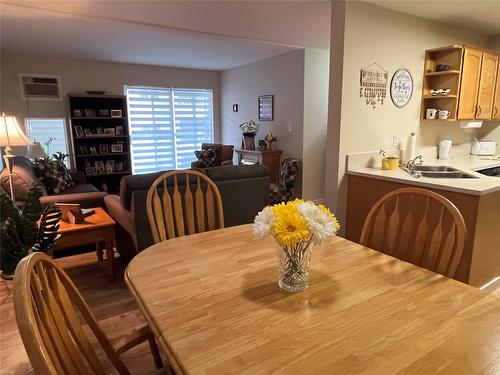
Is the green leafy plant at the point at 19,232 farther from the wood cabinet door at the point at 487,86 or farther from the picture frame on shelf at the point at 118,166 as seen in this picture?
the wood cabinet door at the point at 487,86

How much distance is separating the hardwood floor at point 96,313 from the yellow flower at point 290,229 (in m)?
1.25

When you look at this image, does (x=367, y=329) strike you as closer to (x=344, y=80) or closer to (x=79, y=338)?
(x=79, y=338)

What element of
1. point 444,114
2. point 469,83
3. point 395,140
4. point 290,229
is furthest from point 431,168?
point 290,229

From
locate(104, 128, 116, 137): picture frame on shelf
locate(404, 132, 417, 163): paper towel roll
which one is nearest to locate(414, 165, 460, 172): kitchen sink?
locate(404, 132, 417, 163): paper towel roll

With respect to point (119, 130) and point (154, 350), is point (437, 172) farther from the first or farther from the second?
point (119, 130)

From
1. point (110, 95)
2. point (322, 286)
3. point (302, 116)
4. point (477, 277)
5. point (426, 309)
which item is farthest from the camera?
point (110, 95)

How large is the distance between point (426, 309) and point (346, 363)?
37cm

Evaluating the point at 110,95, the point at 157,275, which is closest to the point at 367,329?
the point at 157,275

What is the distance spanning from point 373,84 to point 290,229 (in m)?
2.40

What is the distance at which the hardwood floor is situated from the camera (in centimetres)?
177

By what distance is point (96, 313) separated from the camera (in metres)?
2.22

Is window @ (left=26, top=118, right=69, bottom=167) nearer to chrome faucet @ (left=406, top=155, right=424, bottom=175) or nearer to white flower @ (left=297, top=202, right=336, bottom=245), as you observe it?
chrome faucet @ (left=406, top=155, right=424, bottom=175)

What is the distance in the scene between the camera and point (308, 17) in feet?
10.5

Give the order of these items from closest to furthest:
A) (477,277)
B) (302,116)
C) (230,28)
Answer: (477,277) < (230,28) < (302,116)
